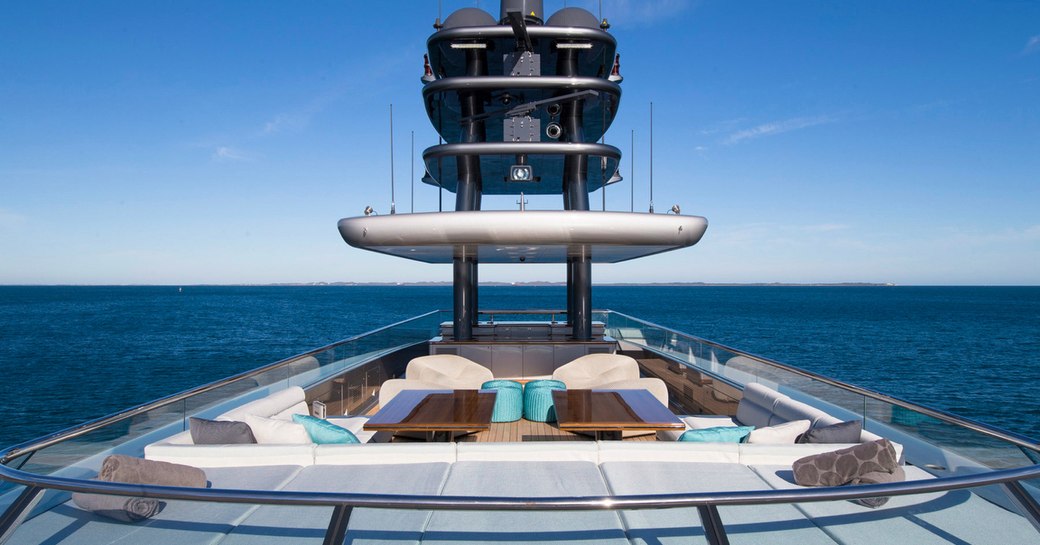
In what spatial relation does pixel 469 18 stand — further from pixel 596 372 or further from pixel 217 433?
pixel 217 433

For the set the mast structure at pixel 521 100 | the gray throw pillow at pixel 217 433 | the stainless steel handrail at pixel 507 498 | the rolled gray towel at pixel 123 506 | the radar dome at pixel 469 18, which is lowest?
the gray throw pillow at pixel 217 433

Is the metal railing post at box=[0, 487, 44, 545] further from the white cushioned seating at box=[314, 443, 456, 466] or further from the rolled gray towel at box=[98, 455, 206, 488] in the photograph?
the white cushioned seating at box=[314, 443, 456, 466]

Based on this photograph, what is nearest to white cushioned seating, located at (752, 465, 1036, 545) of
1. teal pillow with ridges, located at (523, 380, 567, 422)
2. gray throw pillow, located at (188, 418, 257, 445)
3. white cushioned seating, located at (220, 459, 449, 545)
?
white cushioned seating, located at (220, 459, 449, 545)

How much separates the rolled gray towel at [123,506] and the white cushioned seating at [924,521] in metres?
2.27

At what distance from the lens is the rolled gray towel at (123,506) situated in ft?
6.24

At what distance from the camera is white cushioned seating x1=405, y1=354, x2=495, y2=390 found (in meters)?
7.44

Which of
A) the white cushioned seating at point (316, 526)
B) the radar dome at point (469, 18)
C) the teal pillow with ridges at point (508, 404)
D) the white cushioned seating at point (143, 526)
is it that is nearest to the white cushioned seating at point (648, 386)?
the teal pillow with ridges at point (508, 404)

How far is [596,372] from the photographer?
7.62 meters

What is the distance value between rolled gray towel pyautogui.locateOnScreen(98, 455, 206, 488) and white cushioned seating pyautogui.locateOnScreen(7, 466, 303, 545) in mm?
663

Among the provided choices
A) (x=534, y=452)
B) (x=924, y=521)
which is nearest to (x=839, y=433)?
(x=924, y=521)

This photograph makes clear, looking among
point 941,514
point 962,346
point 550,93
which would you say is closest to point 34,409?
point 550,93

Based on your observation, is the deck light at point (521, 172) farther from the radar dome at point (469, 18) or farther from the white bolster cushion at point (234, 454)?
the white bolster cushion at point (234, 454)

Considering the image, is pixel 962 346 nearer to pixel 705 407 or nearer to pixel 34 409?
pixel 705 407

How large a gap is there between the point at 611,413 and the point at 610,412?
0.04 meters
